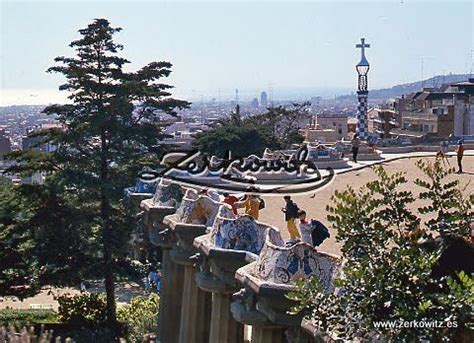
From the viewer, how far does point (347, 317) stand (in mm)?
6332

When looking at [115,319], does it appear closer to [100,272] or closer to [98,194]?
[100,272]

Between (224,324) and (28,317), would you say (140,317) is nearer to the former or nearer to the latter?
(28,317)

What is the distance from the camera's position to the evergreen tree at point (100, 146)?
88.6 ft

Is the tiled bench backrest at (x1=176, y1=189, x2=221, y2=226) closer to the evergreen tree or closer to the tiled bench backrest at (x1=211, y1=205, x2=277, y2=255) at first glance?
the tiled bench backrest at (x1=211, y1=205, x2=277, y2=255)

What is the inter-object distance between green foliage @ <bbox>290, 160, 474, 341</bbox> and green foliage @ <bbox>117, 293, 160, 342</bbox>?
1593 centimetres

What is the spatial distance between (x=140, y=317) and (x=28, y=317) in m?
5.14

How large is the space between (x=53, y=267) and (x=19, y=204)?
2.48m

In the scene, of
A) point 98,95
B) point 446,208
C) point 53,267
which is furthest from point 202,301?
point 98,95

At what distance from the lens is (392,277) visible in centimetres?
604

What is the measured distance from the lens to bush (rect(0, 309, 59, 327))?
26777mm

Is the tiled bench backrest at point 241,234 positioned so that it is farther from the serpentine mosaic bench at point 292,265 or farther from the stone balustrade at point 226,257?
the serpentine mosaic bench at point 292,265

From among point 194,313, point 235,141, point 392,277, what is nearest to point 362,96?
point 235,141

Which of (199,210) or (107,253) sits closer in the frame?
(199,210)

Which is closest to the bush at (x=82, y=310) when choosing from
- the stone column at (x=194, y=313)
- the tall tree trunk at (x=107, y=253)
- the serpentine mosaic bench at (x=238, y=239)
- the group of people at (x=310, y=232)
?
the tall tree trunk at (x=107, y=253)
